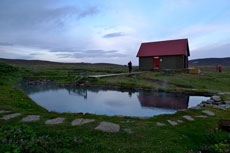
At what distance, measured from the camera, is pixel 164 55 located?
76.1ft

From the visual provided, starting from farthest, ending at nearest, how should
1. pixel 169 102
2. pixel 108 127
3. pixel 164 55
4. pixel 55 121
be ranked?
pixel 164 55, pixel 169 102, pixel 55 121, pixel 108 127

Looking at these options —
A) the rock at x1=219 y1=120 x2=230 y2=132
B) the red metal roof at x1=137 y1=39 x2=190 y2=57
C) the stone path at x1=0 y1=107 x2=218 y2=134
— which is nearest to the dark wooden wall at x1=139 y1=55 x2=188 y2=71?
the red metal roof at x1=137 y1=39 x2=190 y2=57

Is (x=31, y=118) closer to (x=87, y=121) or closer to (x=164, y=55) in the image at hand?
(x=87, y=121)

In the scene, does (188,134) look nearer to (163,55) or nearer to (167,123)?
(167,123)

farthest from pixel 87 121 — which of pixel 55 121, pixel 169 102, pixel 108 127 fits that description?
pixel 169 102

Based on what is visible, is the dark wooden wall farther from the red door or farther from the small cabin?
the red door

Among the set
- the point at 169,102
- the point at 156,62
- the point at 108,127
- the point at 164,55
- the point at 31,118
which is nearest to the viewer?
the point at 108,127

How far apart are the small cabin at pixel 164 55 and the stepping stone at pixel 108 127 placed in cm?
2139

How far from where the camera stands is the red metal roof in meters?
22.7

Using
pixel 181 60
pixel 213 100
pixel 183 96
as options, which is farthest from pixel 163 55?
pixel 213 100

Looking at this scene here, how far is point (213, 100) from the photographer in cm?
744

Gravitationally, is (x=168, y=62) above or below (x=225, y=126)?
above

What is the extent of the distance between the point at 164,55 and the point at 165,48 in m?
1.88

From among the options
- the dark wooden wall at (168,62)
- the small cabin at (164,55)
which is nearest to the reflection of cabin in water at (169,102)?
the dark wooden wall at (168,62)
